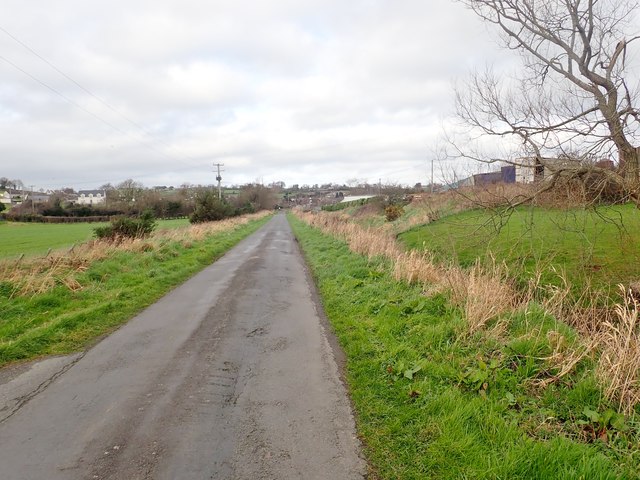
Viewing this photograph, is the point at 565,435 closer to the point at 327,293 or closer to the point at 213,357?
the point at 213,357

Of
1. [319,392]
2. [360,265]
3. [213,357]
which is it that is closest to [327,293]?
[360,265]

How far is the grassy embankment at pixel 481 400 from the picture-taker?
3.07 metres

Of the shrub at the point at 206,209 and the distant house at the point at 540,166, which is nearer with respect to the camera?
the distant house at the point at 540,166

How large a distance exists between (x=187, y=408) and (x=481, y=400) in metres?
3.12

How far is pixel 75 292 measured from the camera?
8914mm

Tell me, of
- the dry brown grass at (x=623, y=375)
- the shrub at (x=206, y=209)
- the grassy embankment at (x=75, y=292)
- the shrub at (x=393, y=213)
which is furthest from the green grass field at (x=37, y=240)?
the shrub at (x=393, y=213)

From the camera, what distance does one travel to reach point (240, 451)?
132 inches

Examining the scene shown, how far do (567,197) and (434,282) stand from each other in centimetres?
387

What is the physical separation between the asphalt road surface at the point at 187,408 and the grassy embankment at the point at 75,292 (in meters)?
0.76

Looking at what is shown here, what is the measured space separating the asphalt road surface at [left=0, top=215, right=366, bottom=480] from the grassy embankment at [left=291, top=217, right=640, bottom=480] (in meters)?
0.45

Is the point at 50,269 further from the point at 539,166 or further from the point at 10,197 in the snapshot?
the point at 10,197

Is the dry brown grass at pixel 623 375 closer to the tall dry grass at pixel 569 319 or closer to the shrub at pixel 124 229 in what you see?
the tall dry grass at pixel 569 319

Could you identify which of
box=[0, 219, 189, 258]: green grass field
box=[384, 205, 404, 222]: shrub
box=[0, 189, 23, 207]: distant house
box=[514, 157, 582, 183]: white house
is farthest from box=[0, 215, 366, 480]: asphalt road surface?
box=[0, 189, 23, 207]: distant house

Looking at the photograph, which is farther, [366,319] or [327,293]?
[327,293]
